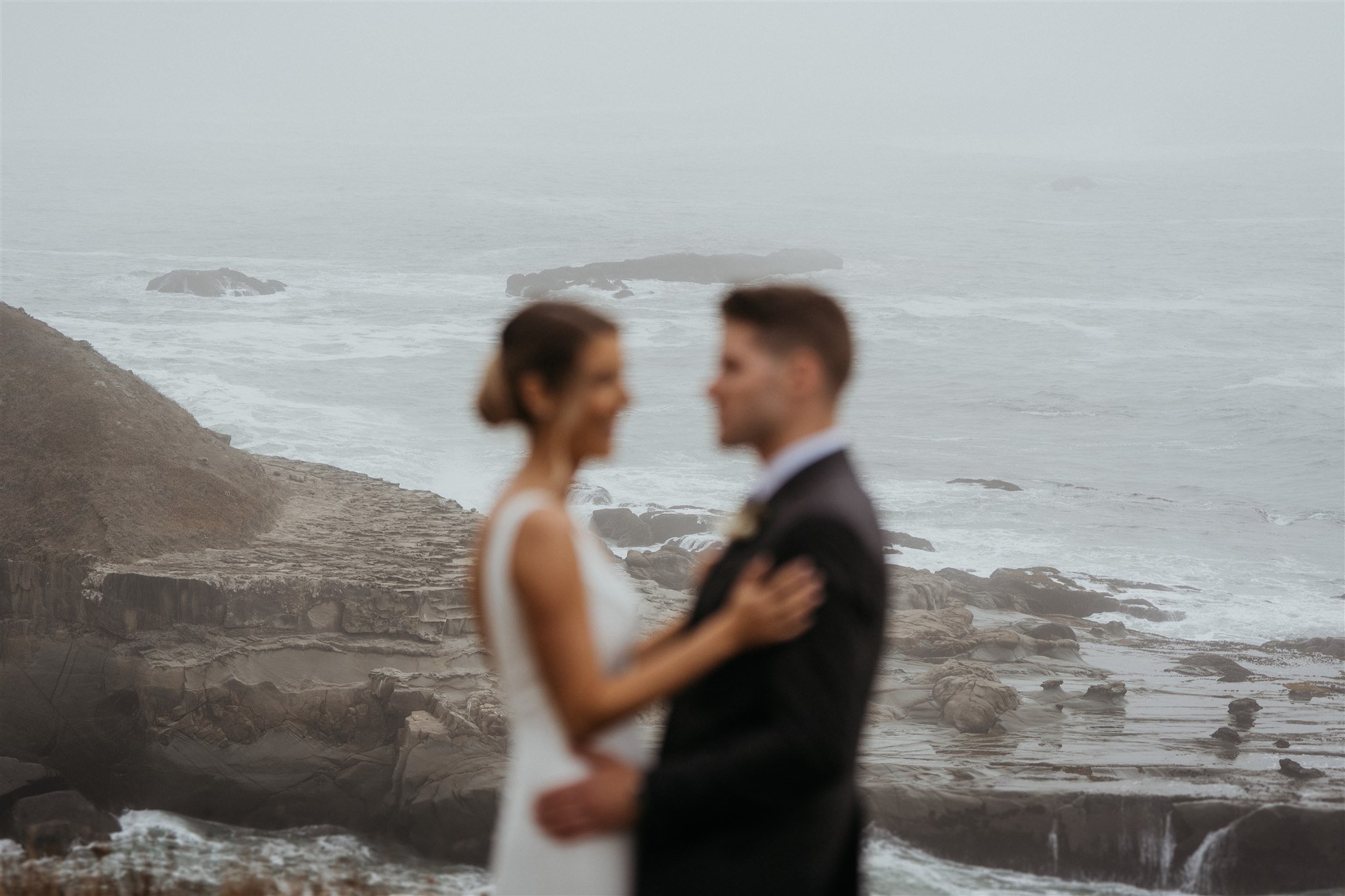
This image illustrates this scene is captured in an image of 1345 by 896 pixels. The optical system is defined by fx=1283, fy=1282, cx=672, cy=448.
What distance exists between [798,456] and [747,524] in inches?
6.4

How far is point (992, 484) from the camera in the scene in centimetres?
4412

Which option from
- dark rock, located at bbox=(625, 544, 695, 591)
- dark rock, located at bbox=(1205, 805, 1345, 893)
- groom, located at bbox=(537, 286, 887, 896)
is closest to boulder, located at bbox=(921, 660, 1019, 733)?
dark rock, located at bbox=(1205, 805, 1345, 893)

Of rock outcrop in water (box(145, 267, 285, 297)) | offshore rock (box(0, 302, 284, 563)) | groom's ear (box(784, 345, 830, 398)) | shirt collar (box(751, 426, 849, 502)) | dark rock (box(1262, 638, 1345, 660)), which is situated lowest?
dark rock (box(1262, 638, 1345, 660))

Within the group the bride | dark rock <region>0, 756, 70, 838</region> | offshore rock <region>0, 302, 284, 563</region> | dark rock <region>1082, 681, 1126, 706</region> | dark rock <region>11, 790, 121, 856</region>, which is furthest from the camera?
dark rock <region>1082, 681, 1126, 706</region>

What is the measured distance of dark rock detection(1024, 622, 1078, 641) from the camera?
2322 centimetres

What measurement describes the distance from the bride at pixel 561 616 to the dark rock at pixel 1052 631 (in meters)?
21.6

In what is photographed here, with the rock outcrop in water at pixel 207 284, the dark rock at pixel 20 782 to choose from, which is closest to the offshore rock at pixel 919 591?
the dark rock at pixel 20 782

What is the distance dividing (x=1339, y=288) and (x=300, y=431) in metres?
77.3

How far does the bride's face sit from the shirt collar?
33cm

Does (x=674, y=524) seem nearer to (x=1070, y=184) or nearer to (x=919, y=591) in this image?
(x=919, y=591)

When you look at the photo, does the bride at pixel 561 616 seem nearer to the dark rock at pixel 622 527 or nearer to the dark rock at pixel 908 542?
the dark rock at pixel 622 527

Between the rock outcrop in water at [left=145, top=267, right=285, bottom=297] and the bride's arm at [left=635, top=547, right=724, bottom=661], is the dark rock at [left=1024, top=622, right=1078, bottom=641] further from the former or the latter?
the rock outcrop in water at [left=145, top=267, right=285, bottom=297]

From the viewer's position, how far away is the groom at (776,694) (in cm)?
223

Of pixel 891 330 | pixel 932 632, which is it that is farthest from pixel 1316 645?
pixel 891 330
